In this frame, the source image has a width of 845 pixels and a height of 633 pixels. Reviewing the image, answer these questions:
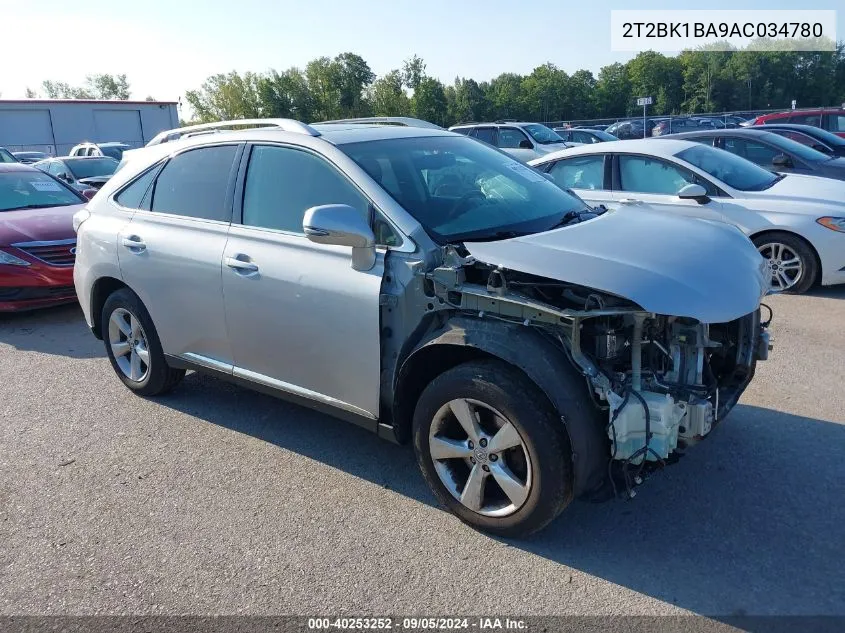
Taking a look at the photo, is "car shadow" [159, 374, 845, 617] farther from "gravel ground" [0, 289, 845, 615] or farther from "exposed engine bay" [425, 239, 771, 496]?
"exposed engine bay" [425, 239, 771, 496]

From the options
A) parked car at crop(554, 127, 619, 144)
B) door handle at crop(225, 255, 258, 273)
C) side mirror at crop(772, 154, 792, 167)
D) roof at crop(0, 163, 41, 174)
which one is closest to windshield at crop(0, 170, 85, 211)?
roof at crop(0, 163, 41, 174)

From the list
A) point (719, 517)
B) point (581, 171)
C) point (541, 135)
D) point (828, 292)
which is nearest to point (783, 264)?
point (828, 292)

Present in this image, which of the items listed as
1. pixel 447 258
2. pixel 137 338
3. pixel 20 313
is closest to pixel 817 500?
pixel 447 258

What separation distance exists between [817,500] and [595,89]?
8720cm

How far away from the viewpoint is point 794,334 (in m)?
6.04

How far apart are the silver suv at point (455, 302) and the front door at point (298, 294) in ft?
0.04

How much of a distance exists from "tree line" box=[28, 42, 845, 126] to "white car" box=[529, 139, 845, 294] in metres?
66.1

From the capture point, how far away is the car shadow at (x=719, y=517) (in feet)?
9.66

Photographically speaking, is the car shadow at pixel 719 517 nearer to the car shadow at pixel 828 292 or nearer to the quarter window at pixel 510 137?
the car shadow at pixel 828 292

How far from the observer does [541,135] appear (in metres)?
19.5

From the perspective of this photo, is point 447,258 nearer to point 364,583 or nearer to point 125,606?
point 364,583

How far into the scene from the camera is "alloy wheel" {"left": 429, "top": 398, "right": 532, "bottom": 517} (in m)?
3.19

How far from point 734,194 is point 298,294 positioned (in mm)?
5347

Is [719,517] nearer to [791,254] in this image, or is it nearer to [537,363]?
[537,363]
